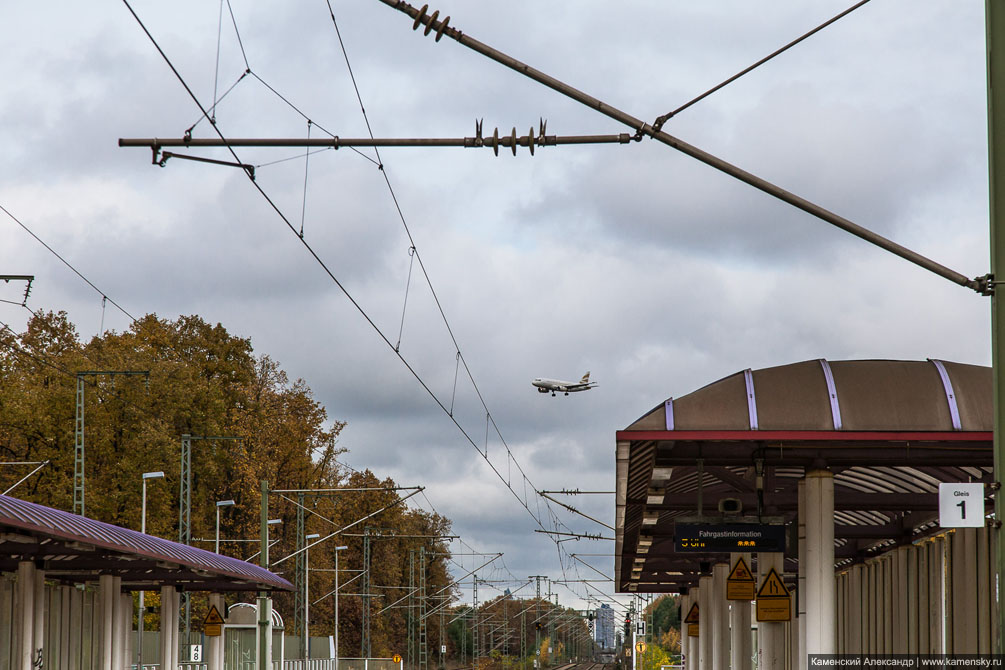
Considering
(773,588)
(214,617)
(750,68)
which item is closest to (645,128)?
(750,68)

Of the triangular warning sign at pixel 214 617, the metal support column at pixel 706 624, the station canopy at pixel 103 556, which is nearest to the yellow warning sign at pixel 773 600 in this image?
the station canopy at pixel 103 556

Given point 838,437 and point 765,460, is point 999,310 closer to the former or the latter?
point 838,437

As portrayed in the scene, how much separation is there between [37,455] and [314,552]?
65.6 ft

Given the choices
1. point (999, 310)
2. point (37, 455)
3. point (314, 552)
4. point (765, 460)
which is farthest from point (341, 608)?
point (999, 310)

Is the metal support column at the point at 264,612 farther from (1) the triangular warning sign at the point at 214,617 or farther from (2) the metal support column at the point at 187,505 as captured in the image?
(2) the metal support column at the point at 187,505

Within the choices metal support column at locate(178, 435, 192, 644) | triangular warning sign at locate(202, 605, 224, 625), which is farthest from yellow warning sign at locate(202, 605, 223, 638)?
metal support column at locate(178, 435, 192, 644)

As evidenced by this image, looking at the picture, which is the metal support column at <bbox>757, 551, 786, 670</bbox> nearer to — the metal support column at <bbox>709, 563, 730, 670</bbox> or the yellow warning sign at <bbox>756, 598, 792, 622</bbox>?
the yellow warning sign at <bbox>756, 598, 792, 622</bbox>

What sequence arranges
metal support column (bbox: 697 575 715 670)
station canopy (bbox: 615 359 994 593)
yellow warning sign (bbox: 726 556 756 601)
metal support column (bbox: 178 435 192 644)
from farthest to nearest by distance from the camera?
metal support column (bbox: 178 435 192 644) < metal support column (bbox: 697 575 715 670) < yellow warning sign (bbox: 726 556 756 601) < station canopy (bbox: 615 359 994 593)

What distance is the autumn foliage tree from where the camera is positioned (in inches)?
2087

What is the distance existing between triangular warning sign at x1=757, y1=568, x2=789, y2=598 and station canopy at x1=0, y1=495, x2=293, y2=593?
832 cm

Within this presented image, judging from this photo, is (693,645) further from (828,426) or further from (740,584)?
(828,426)

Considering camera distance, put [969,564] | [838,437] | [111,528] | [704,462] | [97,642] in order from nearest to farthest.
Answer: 1. [969,564]
2. [838,437]
3. [704,462]
4. [111,528]
5. [97,642]

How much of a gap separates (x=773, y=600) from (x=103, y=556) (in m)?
9.64

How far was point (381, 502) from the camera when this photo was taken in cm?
8162
